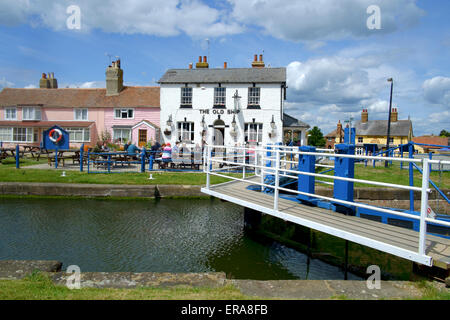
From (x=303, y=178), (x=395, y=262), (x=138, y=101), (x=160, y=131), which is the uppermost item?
(x=138, y=101)

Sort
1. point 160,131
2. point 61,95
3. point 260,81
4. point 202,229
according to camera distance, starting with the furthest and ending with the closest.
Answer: point 61,95
point 160,131
point 260,81
point 202,229

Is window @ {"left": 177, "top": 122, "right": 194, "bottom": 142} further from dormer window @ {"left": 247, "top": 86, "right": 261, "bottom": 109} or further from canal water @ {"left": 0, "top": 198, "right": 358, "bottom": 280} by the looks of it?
canal water @ {"left": 0, "top": 198, "right": 358, "bottom": 280}

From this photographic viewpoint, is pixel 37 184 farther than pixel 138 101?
No

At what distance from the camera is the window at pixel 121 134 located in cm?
2761

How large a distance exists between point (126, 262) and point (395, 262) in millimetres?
5588

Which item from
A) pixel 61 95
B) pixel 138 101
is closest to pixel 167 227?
pixel 138 101

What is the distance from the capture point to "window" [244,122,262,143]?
2366 centimetres

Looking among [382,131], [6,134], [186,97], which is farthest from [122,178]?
[382,131]

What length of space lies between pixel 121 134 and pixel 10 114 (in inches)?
463

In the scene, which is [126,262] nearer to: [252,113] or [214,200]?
[214,200]

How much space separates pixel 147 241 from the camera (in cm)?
756

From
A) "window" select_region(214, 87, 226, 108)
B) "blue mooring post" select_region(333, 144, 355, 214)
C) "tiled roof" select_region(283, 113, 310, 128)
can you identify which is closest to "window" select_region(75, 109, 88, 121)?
"window" select_region(214, 87, 226, 108)

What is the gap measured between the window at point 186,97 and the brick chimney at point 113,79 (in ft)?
28.1

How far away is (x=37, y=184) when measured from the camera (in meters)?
12.2
